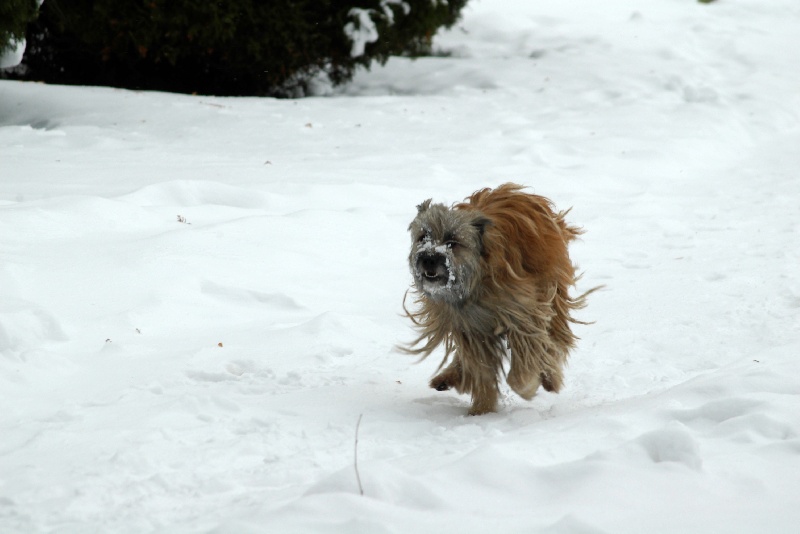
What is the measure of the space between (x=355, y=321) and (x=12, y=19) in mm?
5701

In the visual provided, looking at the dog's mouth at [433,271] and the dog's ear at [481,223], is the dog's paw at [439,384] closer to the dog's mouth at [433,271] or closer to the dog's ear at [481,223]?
the dog's mouth at [433,271]

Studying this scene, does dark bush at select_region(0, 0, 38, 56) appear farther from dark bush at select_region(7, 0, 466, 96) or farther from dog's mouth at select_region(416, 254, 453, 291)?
dog's mouth at select_region(416, 254, 453, 291)

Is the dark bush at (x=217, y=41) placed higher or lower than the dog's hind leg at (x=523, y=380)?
higher

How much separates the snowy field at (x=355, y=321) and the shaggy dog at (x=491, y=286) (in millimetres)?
215

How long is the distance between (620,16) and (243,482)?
729 inches

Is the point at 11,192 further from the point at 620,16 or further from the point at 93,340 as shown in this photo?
the point at 620,16

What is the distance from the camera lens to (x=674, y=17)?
19.3 meters

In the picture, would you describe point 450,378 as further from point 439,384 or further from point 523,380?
→ point 523,380

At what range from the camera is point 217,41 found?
1194 cm

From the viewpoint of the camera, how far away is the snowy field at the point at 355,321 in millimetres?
3078

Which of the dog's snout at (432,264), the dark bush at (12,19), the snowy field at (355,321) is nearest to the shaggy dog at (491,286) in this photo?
the dog's snout at (432,264)

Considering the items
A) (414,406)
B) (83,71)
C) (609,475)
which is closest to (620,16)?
(83,71)

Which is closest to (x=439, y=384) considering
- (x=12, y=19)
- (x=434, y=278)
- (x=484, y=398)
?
(x=484, y=398)

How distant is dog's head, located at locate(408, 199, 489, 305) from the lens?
14.4ft
